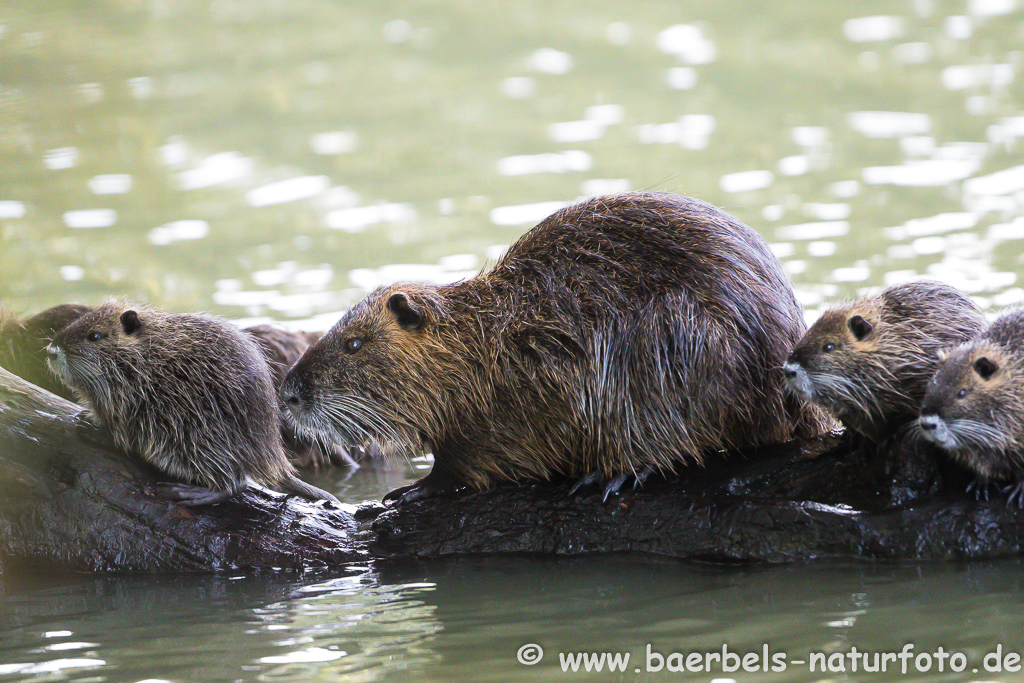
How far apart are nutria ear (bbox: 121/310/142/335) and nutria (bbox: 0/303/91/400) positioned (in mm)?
1295

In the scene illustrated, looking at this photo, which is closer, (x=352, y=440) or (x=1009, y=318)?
(x=1009, y=318)

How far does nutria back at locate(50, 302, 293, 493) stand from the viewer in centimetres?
510

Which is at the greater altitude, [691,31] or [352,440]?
[691,31]

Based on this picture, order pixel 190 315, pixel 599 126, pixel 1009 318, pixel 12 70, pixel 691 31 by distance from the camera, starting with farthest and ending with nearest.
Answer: pixel 691 31 → pixel 12 70 → pixel 599 126 → pixel 190 315 → pixel 1009 318

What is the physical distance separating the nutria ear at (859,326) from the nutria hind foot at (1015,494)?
0.75 meters

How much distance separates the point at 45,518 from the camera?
194 inches

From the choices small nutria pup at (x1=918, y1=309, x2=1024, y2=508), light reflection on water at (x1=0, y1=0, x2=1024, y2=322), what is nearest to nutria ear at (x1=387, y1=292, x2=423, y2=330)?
small nutria pup at (x1=918, y1=309, x2=1024, y2=508)

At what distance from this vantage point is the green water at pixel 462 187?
4289mm

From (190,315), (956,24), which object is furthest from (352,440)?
(956,24)

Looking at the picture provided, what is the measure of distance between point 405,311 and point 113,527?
4.60 ft

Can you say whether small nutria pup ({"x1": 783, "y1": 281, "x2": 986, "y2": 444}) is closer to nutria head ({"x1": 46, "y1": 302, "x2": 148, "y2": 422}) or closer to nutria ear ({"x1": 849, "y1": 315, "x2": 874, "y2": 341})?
nutria ear ({"x1": 849, "y1": 315, "x2": 874, "y2": 341})

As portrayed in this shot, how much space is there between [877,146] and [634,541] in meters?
7.35

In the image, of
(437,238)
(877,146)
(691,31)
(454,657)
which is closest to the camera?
(454,657)

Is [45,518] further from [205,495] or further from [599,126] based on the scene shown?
[599,126]
